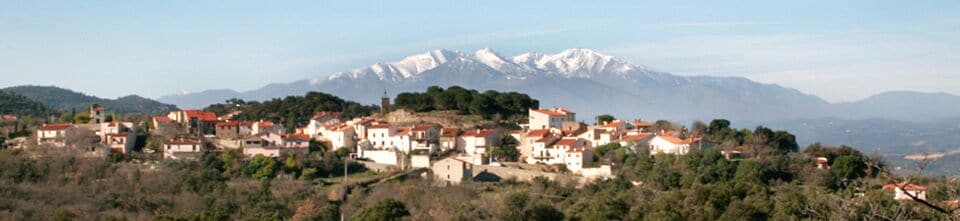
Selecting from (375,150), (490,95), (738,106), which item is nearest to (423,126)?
(375,150)

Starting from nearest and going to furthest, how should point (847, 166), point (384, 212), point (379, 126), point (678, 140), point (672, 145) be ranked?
point (384, 212), point (847, 166), point (672, 145), point (678, 140), point (379, 126)

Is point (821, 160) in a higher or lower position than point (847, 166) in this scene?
higher

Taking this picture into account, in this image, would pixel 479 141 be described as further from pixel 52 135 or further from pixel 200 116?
pixel 52 135

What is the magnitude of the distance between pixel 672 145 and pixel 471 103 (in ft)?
28.9

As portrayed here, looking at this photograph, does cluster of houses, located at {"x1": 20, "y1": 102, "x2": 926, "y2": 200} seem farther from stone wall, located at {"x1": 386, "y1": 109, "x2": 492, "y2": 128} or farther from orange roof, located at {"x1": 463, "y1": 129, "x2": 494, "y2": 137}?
stone wall, located at {"x1": 386, "y1": 109, "x2": 492, "y2": 128}

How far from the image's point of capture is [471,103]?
37.3 meters

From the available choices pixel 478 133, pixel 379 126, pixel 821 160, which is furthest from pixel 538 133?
pixel 821 160

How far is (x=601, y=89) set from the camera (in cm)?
14550

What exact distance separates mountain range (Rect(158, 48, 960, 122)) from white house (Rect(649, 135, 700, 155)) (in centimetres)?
9021

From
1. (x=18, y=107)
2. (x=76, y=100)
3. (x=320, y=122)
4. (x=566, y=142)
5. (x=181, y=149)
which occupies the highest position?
(x=76, y=100)

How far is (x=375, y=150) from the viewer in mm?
32531

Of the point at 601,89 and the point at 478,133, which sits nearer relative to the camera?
the point at 478,133

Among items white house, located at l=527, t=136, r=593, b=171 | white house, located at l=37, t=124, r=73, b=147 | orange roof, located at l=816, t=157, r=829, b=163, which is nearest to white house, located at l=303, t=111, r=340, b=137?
white house, located at l=37, t=124, r=73, b=147

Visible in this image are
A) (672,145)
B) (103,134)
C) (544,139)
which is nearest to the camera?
(672,145)
